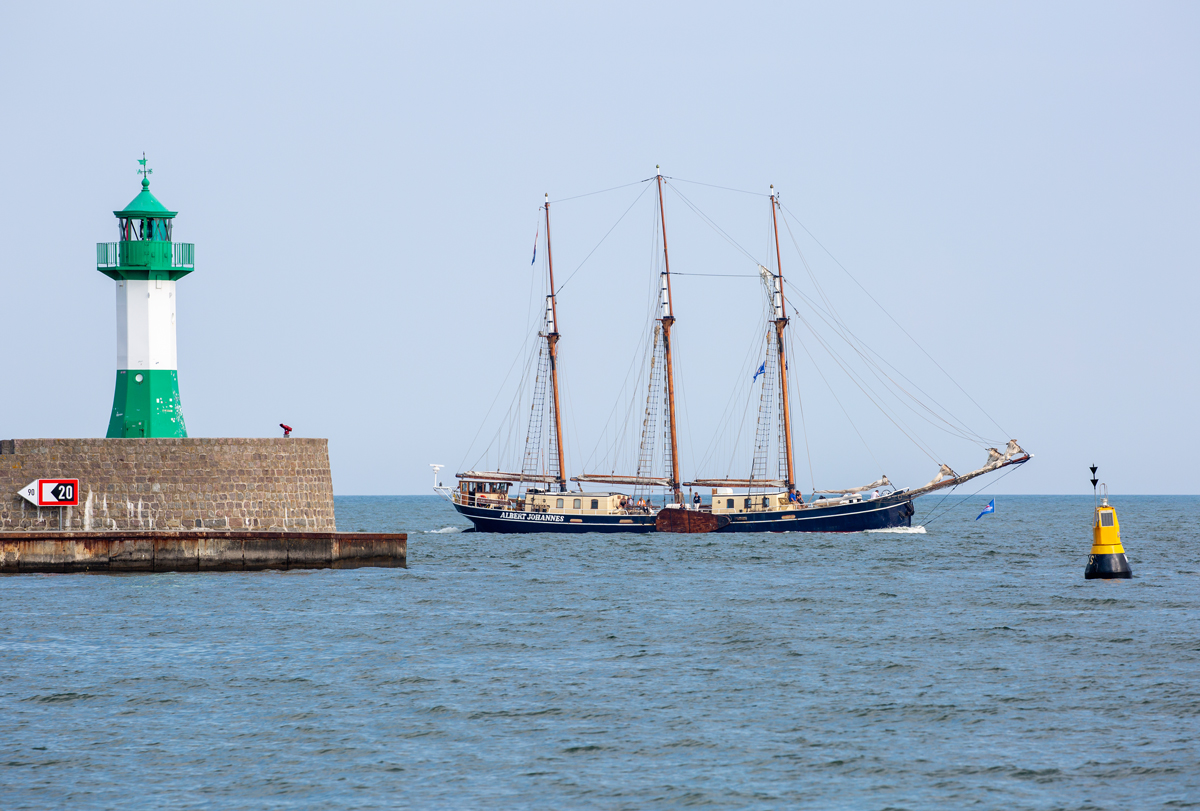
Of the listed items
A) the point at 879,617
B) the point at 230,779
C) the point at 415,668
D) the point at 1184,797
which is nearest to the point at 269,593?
the point at 415,668

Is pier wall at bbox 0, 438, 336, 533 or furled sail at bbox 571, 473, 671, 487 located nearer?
pier wall at bbox 0, 438, 336, 533

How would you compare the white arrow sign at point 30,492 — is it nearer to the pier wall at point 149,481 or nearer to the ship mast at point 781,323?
the pier wall at point 149,481

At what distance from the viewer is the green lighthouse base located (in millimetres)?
37344

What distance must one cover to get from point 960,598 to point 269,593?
18.8m

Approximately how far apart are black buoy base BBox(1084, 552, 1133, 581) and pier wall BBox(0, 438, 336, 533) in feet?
79.7

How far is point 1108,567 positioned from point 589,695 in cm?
2346

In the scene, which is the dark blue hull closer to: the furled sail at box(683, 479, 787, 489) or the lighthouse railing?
the furled sail at box(683, 479, 787, 489)

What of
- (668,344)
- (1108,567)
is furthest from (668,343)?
(1108,567)

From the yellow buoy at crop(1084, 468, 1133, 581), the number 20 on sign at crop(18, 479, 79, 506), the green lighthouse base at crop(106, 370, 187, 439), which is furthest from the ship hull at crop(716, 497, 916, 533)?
the number 20 on sign at crop(18, 479, 79, 506)

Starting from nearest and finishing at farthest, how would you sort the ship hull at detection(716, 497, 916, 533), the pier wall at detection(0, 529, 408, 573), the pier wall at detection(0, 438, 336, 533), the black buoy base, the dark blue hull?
the pier wall at detection(0, 529, 408, 573)
the pier wall at detection(0, 438, 336, 533)
the black buoy base
the ship hull at detection(716, 497, 916, 533)
the dark blue hull

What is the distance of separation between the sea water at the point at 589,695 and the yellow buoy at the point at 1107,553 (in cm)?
111

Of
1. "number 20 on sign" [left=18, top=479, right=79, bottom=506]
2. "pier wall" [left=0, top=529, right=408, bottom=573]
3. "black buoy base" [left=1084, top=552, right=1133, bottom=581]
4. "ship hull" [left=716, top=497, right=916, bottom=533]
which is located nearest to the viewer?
"pier wall" [left=0, top=529, right=408, bottom=573]

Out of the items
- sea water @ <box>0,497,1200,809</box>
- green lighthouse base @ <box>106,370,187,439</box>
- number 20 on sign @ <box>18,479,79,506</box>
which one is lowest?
sea water @ <box>0,497,1200,809</box>

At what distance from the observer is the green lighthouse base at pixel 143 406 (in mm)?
37344
